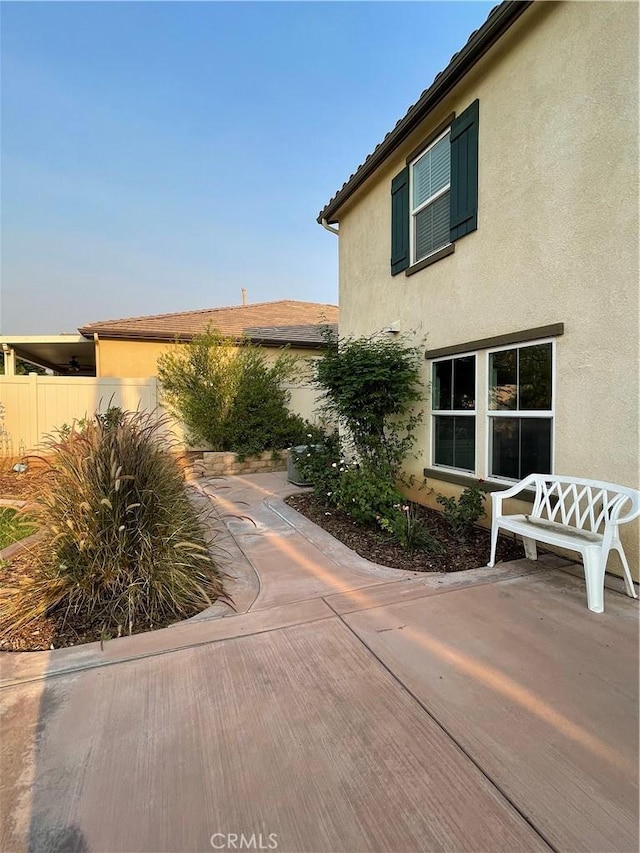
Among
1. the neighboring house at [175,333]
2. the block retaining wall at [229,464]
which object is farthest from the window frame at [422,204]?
the block retaining wall at [229,464]

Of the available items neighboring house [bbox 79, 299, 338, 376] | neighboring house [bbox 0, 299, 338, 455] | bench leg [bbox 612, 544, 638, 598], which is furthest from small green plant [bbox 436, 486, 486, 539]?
neighboring house [bbox 79, 299, 338, 376]

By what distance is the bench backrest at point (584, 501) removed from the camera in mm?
3250

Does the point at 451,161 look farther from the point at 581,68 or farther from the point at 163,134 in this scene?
the point at 163,134

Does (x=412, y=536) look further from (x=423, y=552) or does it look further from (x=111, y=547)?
(x=111, y=547)

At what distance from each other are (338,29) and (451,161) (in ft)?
13.8

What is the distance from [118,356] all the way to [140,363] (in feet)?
1.76

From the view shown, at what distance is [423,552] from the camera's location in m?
4.28

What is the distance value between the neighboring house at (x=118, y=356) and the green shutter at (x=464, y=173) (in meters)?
3.95

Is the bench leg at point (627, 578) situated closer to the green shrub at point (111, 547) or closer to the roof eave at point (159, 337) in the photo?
the green shrub at point (111, 547)

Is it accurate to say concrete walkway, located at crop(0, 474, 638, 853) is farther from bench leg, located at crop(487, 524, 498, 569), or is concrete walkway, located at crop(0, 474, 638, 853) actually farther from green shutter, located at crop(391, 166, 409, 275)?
green shutter, located at crop(391, 166, 409, 275)

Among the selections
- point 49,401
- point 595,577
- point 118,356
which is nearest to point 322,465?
point 595,577

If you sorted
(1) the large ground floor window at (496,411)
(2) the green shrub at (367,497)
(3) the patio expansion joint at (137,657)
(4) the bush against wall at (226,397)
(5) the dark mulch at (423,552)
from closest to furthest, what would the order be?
(3) the patio expansion joint at (137,657) < (5) the dark mulch at (423,552) < (1) the large ground floor window at (496,411) < (2) the green shrub at (367,497) < (4) the bush against wall at (226,397)

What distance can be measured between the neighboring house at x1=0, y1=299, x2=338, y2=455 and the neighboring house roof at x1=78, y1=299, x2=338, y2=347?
0.08ft

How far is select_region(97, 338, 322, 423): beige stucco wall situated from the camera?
10.4 meters
